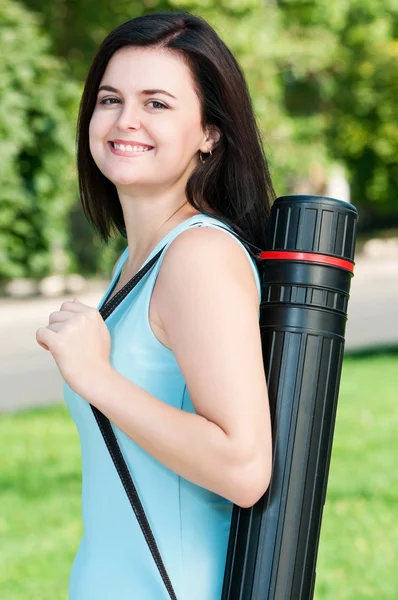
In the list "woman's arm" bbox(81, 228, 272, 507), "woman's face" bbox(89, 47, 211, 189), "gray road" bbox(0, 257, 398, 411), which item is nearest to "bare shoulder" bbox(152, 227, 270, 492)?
"woman's arm" bbox(81, 228, 272, 507)

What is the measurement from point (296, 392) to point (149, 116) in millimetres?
513

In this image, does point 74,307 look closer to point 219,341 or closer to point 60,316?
point 60,316

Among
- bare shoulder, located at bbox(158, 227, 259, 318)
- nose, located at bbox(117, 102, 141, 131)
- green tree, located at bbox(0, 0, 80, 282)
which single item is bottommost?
bare shoulder, located at bbox(158, 227, 259, 318)

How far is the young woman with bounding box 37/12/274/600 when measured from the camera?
1.49 m

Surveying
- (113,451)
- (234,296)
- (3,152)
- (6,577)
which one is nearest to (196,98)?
(234,296)

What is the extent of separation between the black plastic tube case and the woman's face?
221mm

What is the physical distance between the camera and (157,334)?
159cm

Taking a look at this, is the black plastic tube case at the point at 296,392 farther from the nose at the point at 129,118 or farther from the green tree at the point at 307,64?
the green tree at the point at 307,64

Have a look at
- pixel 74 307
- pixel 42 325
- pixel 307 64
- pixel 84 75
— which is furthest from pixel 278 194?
pixel 74 307

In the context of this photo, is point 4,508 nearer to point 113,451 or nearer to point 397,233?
point 113,451

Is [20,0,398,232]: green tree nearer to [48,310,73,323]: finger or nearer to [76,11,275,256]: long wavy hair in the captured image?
[76,11,275,256]: long wavy hair

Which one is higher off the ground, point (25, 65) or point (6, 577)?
point (25, 65)

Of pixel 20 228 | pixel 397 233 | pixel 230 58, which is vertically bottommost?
pixel 230 58

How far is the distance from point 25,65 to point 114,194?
13722 millimetres
